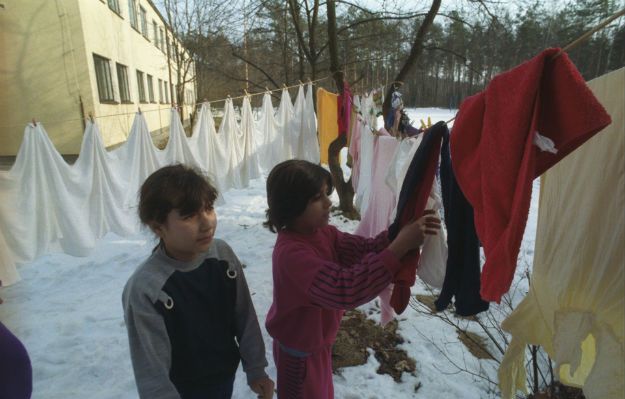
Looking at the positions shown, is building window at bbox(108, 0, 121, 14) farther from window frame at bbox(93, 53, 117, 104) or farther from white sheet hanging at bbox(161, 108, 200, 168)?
white sheet hanging at bbox(161, 108, 200, 168)

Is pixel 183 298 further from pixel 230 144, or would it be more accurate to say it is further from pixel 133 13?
pixel 133 13

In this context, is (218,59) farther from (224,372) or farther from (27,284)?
(224,372)

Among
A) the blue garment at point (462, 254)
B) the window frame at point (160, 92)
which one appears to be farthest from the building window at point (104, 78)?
the blue garment at point (462, 254)

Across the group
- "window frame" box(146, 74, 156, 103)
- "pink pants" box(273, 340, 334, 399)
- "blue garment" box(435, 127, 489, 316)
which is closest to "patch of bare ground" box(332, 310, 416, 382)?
"pink pants" box(273, 340, 334, 399)

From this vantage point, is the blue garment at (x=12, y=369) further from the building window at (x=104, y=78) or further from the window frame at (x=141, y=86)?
the window frame at (x=141, y=86)

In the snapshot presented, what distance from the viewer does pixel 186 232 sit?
1.21m

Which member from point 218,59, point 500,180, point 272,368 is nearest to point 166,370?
point 500,180

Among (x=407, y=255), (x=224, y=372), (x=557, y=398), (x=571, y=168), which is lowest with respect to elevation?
(x=557, y=398)

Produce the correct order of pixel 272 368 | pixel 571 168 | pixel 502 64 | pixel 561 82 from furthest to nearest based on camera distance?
pixel 502 64 → pixel 272 368 → pixel 571 168 → pixel 561 82

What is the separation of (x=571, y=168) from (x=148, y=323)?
1374 mm

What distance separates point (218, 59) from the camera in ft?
33.0

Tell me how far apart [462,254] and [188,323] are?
98cm

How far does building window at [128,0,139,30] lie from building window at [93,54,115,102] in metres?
3.77

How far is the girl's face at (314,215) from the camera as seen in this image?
1.26 m
